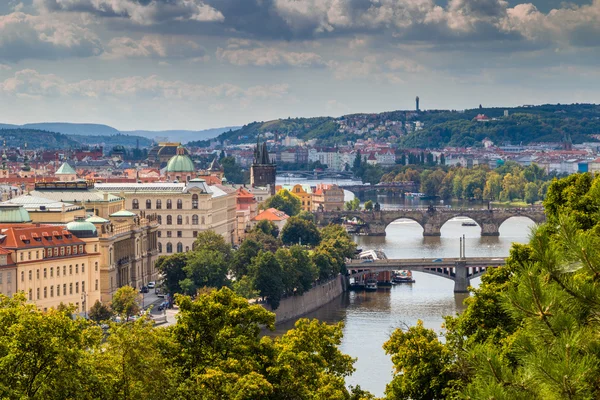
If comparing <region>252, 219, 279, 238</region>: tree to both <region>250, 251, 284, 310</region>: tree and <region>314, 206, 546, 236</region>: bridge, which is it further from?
<region>250, 251, 284, 310</region>: tree

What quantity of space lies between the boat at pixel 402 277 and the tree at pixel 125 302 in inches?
872

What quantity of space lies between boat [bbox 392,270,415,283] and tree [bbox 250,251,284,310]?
13.8 metres

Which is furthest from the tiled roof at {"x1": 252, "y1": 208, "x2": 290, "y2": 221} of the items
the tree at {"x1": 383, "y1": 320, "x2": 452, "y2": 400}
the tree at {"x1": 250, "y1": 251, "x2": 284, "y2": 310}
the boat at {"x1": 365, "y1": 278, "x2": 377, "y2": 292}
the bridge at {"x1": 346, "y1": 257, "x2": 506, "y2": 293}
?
the tree at {"x1": 383, "y1": 320, "x2": 452, "y2": 400}

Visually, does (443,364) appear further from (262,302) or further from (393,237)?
(393,237)

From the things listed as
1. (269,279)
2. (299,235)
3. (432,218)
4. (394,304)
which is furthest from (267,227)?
(269,279)

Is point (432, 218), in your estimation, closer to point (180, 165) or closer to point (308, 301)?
point (180, 165)

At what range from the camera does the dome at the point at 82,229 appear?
48.9 metres

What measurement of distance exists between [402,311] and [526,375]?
1708 inches

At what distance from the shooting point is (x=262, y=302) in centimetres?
5200

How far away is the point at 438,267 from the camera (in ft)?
212

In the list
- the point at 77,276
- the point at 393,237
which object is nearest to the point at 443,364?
the point at 77,276

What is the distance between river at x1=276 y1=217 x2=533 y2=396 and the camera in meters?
39.8

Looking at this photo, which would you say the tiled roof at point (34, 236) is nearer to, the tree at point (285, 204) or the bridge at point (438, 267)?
the bridge at point (438, 267)

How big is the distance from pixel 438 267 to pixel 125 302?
22.3 meters
